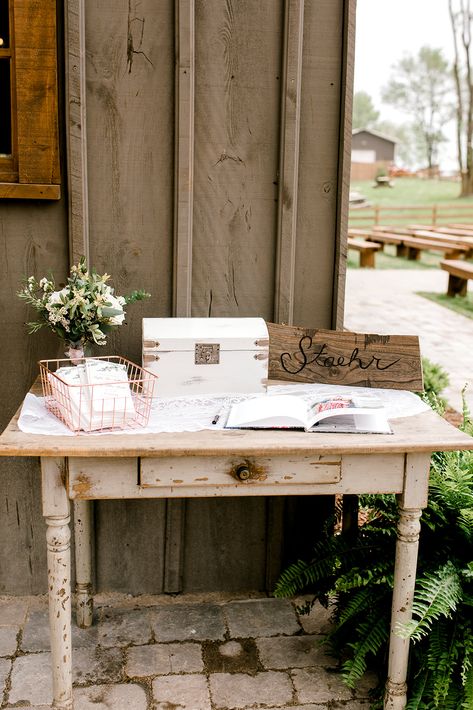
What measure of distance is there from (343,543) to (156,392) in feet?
2.87

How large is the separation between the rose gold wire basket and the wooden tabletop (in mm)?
61

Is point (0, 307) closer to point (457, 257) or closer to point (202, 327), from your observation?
point (202, 327)

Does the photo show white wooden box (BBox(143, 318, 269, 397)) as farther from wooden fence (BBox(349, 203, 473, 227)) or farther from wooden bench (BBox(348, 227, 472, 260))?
wooden fence (BBox(349, 203, 473, 227))

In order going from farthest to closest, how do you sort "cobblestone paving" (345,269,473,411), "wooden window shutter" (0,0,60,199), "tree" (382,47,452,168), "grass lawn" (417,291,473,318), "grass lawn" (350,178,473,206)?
1. "tree" (382,47,452,168)
2. "grass lawn" (350,178,473,206)
3. "grass lawn" (417,291,473,318)
4. "cobblestone paving" (345,269,473,411)
5. "wooden window shutter" (0,0,60,199)

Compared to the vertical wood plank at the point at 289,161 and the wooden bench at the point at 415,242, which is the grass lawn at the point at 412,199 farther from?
the vertical wood plank at the point at 289,161

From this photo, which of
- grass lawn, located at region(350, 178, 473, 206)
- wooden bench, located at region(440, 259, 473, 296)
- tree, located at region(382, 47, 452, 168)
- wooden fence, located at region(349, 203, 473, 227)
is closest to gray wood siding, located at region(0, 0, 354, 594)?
wooden bench, located at region(440, 259, 473, 296)

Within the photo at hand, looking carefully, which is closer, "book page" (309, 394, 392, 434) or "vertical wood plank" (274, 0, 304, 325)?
"book page" (309, 394, 392, 434)

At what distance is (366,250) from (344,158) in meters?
11.7

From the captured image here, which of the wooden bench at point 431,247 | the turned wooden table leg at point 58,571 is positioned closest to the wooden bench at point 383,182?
the wooden bench at point 431,247

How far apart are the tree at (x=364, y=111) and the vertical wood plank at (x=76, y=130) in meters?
68.4

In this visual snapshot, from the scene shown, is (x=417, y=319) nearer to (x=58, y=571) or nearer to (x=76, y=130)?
(x=76, y=130)

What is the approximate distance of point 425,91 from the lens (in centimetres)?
5406

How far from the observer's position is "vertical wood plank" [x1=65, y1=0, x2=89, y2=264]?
2738 mm

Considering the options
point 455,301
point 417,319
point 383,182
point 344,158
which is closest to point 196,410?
point 344,158
